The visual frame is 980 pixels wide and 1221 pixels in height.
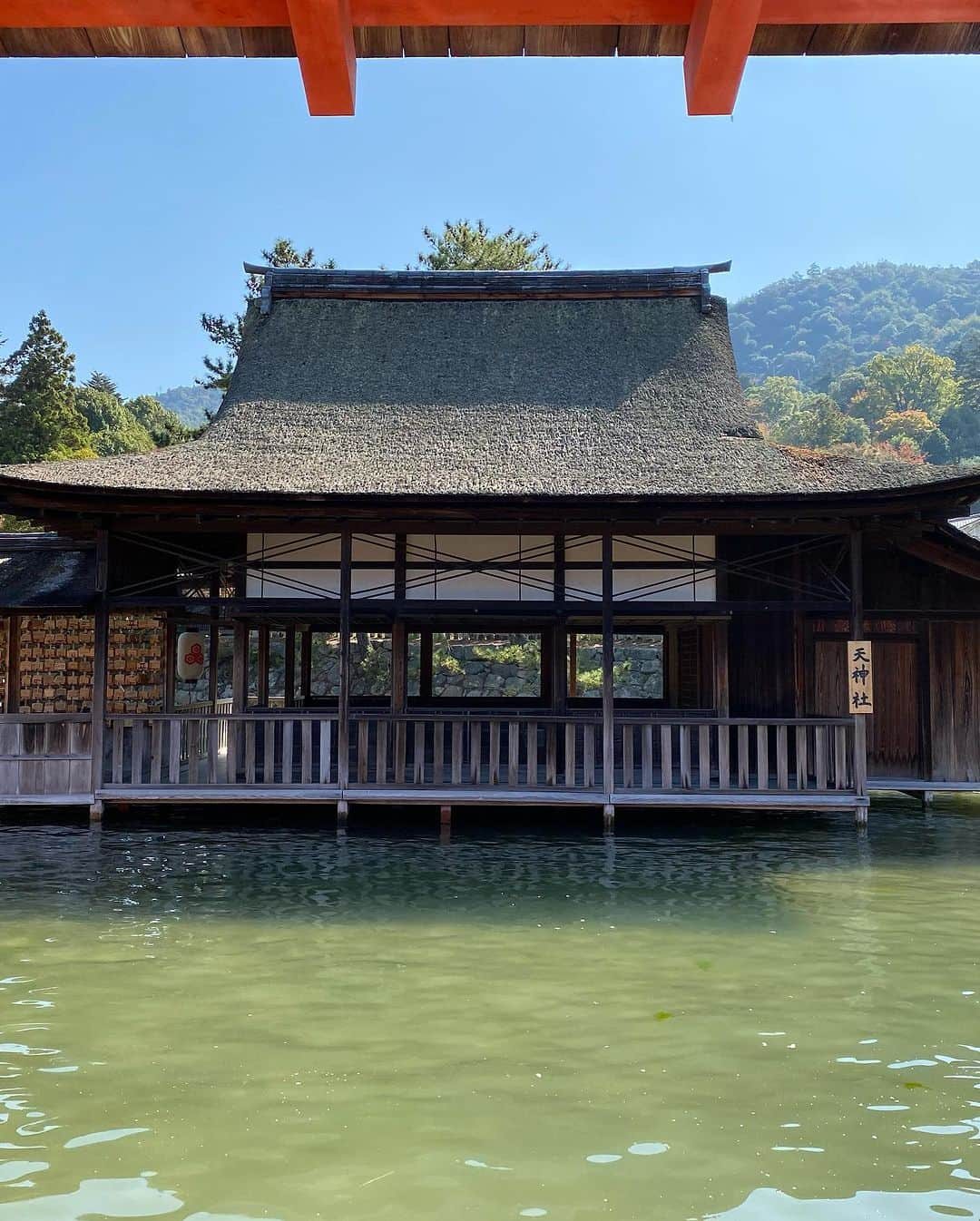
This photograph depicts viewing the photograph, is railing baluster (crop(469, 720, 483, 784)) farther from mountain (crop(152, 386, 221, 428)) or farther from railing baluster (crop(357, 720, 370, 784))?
mountain (crop(152, 386, 221, 428))

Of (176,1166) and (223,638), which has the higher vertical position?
(223,638)

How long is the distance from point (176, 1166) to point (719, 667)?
10117 millimetres

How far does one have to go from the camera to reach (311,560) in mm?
12625

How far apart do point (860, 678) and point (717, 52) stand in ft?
32.0

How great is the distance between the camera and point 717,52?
261 centimetres

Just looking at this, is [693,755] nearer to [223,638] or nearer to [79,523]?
[79,523]

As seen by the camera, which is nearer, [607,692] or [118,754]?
[607,692]

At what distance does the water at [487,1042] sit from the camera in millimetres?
3818

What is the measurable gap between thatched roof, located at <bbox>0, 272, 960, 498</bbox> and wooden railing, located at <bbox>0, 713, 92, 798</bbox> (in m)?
2.87

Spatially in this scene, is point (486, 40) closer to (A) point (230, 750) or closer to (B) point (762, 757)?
(B) point (762, 757)

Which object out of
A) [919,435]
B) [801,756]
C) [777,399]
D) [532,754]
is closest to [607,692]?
[532,754]

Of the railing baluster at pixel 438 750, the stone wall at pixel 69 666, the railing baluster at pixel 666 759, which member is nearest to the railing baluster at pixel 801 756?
the railing baluster at pixel 666 759

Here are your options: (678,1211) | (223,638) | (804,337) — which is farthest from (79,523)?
(804,337)

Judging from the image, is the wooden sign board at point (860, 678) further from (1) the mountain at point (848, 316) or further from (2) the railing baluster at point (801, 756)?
(1) the mountain at point (848, 316)
